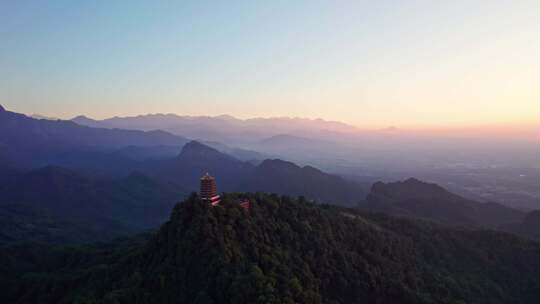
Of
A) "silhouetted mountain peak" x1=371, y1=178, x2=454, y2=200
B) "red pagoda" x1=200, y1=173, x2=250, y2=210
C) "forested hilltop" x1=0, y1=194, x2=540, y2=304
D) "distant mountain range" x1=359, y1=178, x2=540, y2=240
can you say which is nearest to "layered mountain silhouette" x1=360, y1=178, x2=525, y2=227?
"distant mountain range" x1=359, y1=178, x2=540, y2=240

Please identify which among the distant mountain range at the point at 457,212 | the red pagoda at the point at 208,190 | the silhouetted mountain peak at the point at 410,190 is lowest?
the distant mountain range at the point at 457,212

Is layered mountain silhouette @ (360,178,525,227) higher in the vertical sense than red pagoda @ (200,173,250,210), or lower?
lower

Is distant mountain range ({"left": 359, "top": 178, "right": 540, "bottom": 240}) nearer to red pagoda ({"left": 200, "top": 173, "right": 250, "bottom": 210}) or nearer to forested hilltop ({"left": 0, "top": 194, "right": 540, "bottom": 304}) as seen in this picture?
forested hilltop ({"left": 0, "top": 194, "right": 540, "bottom": 304})

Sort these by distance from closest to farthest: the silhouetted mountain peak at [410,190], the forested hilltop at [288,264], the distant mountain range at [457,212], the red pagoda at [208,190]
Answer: the forested hilltop at [288,264], the red pagoda at [208,190], the distant mountain range at [457,212], the silhouetted mountain peak at [410,190]

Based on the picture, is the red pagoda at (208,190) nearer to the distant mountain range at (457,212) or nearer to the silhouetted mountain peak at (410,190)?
the distant mountain range at (457,212)

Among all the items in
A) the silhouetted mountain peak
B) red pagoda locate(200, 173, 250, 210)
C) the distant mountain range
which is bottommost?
the distant mountain range

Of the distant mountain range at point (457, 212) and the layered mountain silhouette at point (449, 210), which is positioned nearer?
the distant mountain range at point (457, 212)

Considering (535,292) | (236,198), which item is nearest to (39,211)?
(236,198)

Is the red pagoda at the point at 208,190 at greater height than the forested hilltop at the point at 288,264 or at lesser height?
greater

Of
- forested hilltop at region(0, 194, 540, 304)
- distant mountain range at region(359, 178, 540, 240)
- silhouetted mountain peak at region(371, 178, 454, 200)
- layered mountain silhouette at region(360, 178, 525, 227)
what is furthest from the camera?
silhouetted mountain peak at region(371, 178, 454, 200)

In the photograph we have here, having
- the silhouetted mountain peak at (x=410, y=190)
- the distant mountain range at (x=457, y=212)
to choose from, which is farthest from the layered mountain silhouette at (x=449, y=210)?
the silhouetted mountain peak at (x=410, y=190)
